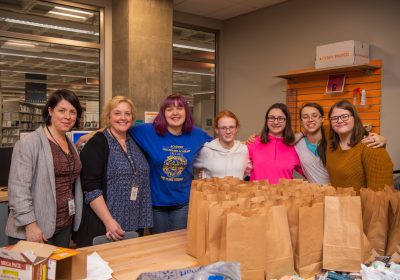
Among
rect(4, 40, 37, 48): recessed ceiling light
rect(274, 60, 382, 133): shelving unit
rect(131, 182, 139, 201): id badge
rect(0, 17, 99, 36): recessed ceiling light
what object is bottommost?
rect(131, 182, 139, 201): id badge

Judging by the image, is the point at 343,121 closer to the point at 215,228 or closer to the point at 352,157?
the point at 352,157

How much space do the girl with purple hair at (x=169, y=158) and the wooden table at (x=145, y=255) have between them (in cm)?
58

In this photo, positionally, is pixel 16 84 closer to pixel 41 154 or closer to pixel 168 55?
pixel 168 55

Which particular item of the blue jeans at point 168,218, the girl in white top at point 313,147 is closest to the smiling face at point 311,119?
the girl in white top at point 313,147

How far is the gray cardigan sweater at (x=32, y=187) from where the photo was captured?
6.24ft

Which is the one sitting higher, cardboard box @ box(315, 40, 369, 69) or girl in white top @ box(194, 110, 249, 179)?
cardboard box @ box(315, 40, 369, 69)

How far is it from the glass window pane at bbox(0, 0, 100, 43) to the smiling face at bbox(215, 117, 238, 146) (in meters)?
3.03

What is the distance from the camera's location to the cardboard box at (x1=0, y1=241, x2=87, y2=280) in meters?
1.16

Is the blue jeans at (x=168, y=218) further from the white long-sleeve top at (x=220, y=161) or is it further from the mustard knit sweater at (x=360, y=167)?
the mustard knit sweater at (x=360, y=167)

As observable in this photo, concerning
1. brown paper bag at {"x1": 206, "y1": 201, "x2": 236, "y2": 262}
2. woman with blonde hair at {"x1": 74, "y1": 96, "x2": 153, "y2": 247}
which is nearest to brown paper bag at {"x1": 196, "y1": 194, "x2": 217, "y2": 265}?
brown paper bag at {"x1": 206, "y1": 201, "x2": 236, "y2": 262}

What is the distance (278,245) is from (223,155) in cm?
128

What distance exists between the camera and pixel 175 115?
7.93 ft

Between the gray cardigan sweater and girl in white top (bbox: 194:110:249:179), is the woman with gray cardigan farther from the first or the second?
girl in white top (bbox: 194:110:249:179)

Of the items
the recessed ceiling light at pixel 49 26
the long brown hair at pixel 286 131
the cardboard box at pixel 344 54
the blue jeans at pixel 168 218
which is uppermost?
the recessed ceiling light at pixel 49 26
